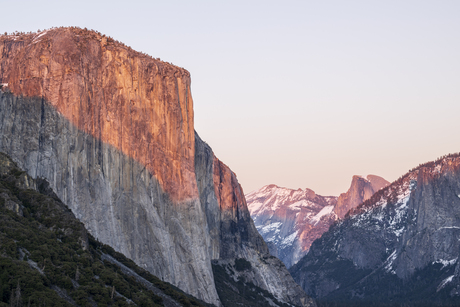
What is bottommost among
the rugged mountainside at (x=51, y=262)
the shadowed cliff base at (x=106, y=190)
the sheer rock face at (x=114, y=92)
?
the rugged mountainside at (x=51, y=262)

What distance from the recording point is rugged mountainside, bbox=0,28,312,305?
13375 cm

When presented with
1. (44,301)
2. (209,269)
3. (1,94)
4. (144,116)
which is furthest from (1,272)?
(209,269)

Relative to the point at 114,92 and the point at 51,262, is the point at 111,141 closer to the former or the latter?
the point at 114,92

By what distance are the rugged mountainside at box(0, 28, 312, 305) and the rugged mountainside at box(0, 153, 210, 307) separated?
2171cm

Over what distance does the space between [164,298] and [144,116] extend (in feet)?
180

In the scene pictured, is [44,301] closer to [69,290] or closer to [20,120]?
[69,290]

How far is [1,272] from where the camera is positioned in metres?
77.7

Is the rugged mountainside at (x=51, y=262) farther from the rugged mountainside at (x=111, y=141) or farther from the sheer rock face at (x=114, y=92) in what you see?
the sheer rock face at (x=114, y=92)

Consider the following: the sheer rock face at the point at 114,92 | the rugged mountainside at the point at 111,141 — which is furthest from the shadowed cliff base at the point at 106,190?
the sheer rock face at the point at 114,92

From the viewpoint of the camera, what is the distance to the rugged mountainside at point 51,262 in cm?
7838

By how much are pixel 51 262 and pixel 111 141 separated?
5897 centimetres

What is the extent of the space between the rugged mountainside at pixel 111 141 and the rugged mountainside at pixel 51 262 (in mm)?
21707

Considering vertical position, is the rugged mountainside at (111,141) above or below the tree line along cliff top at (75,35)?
below

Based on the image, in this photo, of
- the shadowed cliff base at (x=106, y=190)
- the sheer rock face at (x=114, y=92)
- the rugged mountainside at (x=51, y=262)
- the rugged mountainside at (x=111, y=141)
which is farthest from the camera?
the sheer rock face at (x=114, y=92)
